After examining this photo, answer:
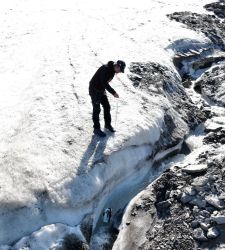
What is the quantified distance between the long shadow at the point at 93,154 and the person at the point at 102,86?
272mm

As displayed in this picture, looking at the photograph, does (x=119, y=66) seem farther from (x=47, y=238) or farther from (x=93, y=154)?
(x=47, y=238)

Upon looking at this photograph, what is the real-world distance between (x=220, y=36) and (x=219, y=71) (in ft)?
17.2

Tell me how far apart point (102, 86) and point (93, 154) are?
7.33 ft

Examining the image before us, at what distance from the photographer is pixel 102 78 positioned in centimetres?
1391

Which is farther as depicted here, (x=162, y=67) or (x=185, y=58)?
(x=185, y=58)

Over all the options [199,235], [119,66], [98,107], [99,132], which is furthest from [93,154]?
[199,235]

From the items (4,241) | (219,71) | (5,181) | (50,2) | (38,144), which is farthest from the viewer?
(50,2)

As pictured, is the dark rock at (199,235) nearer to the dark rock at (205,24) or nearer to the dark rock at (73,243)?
the dark rock at (73,243)

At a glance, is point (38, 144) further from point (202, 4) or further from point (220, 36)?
point (202, 4)

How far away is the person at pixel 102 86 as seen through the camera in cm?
1363

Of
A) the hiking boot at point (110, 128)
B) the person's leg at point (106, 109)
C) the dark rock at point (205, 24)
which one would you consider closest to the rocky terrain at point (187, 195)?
the hiking boot at point (110, 128)

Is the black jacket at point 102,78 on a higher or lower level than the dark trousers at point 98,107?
higher

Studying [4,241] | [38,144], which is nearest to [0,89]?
[38,144]

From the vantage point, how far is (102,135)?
1520cm
